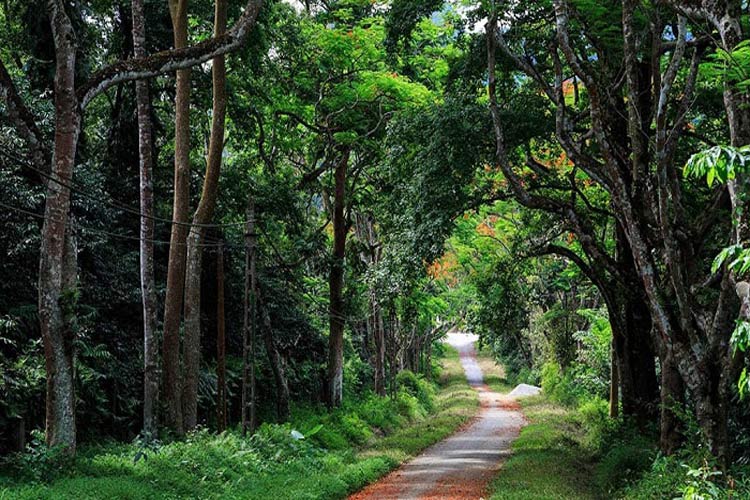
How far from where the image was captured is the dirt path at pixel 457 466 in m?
14.9

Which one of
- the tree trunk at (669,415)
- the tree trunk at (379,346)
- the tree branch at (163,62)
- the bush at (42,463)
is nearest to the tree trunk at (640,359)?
the tree trunk at (669,415)

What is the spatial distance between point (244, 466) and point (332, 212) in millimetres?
15311

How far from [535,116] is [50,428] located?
11.6 metres

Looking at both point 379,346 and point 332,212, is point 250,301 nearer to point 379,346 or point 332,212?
point 332,212

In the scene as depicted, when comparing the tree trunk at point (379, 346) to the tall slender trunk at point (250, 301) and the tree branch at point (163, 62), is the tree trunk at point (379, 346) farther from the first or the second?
the tree branch at point (163, 62)

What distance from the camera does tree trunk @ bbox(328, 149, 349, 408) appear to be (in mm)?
26266

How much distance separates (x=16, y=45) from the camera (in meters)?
20.3

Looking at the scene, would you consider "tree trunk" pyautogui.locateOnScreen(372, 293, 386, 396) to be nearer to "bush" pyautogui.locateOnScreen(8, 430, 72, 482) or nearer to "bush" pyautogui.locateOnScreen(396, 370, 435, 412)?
"bush" pyautogui.locateOnScreen(396, 370, 435, 412)

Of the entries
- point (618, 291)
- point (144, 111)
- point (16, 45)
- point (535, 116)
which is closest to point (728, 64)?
point (535, 116)

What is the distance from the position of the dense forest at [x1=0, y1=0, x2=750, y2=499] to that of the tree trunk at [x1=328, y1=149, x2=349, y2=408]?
0.10m

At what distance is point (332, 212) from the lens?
96.3ft

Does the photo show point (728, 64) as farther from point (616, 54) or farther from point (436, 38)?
point (436, 38)

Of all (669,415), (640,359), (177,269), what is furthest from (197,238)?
(640,359)

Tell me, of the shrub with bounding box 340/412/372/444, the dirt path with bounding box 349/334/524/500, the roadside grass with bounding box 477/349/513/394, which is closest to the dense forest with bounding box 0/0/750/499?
the shrub with bounding box 340/412/372/444
